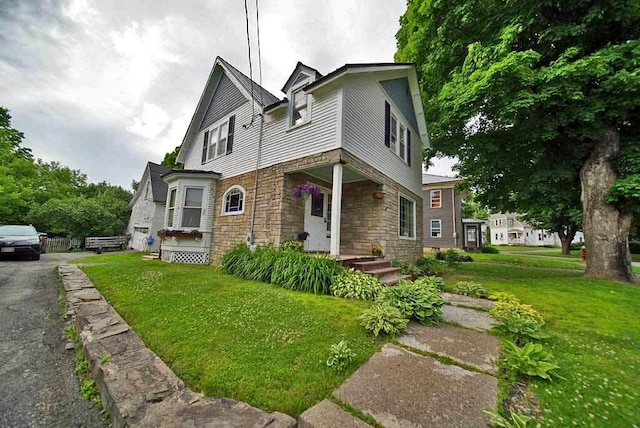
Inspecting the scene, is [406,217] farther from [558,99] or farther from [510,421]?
[510,421]

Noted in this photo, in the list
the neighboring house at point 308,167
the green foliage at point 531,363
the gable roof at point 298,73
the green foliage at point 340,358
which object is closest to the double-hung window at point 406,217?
the neighboring house at point 308,167

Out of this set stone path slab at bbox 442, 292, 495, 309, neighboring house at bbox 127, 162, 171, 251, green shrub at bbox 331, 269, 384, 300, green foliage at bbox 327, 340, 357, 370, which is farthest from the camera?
neighboring house at bbox 127, 162, 171, 251

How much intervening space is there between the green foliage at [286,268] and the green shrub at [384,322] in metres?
1.77

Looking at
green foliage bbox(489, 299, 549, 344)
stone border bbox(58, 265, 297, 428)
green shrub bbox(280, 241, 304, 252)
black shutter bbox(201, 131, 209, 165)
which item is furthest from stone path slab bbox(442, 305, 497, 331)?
black shutter bbox(201, 131, 209, 165)

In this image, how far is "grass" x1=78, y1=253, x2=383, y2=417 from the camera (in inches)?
70.2

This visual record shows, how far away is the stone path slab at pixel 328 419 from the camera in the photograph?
1359mm

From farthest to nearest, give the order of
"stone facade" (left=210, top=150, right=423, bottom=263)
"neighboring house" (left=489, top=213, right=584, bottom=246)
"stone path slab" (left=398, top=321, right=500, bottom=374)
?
"neighboring house" (left=489, top=213, right=584, bottom=246) → "stone facade" (left=210, top=150, right=423, bottom=263) → "stone path slab" (left=398, top=321, right=500, bottom=374)

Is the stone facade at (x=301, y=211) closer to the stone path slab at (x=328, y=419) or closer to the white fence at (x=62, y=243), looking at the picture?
the stone path slab at (x=328, y=419)

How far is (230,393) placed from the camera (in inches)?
67.1

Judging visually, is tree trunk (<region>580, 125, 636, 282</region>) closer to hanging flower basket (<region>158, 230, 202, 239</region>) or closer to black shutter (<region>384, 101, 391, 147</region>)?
black shutter (<region>384, 101, 391, 147</region>)

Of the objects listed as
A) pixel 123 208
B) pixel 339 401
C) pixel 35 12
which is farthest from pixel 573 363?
pixel 123 208

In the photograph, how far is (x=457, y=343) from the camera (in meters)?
2.64

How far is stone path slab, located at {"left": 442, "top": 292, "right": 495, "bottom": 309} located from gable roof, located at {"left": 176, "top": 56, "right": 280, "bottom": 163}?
7764mm

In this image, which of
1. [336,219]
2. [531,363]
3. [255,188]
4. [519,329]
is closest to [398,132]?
[336,219]
